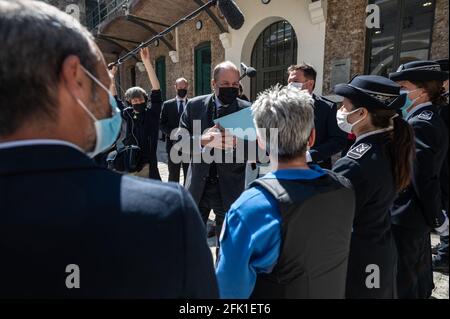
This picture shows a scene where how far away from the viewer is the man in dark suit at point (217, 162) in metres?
2.74

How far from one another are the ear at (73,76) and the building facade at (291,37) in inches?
200

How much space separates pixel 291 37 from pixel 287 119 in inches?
240

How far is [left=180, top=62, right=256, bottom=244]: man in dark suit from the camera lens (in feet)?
9.00

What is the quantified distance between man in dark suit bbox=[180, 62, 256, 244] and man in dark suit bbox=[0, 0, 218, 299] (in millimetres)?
1926

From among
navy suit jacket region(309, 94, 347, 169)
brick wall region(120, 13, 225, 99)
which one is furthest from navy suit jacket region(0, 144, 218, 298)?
brick wall region(120, 13, 225, 99)

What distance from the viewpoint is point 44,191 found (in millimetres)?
628

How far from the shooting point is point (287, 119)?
4.57 ft

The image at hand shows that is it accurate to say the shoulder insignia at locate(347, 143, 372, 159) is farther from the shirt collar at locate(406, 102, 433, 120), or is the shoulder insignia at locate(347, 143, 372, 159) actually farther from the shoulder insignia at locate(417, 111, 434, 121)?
the shirt collar at locate(406, 102, 433, 120)

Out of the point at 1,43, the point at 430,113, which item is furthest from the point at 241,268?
the point at 430,113

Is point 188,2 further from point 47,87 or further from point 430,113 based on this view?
point 47,87

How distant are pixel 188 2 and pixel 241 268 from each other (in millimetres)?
8585

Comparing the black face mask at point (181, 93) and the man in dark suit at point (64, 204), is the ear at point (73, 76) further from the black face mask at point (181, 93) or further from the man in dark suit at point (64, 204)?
the black face mask at point (181, 93)

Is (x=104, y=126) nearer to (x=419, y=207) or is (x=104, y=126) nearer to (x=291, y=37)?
(x=419, y=207)

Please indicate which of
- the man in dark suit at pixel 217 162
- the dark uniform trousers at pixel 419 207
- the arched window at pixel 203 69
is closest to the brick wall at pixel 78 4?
the arched window at pixel 203 69
